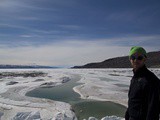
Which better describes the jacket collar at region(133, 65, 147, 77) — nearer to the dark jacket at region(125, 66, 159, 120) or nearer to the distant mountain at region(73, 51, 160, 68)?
the dark jacket at region(125, 66, 159, 120)

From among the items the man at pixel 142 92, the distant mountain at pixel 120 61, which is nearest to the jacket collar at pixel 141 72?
the man at pixel 142 92

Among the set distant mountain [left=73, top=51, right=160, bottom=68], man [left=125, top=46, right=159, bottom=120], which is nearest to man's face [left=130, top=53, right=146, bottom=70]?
man [left=125, top=46, right=159, bottom=120]

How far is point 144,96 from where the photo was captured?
2.83 m

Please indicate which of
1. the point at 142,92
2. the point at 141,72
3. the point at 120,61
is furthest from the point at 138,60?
the point at 120,61

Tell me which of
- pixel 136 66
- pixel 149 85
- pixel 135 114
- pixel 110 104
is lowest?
pixel 110 104

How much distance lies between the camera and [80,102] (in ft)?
48.9

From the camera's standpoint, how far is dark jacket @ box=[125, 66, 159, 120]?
2709mm

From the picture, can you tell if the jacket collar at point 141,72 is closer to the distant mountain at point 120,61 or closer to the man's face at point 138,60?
the man's face at point 138,60

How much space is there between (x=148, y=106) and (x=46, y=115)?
8563 mm

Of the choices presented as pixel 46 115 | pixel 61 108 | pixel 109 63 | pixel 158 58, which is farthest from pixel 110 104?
pixel 109 63

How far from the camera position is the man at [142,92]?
2711mm

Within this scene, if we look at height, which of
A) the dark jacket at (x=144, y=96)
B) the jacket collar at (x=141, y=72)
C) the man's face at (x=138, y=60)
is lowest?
the dark jacket at (x=144, y=96)

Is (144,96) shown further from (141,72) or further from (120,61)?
(120,61)

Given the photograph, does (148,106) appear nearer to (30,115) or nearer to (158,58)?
(30,115)
